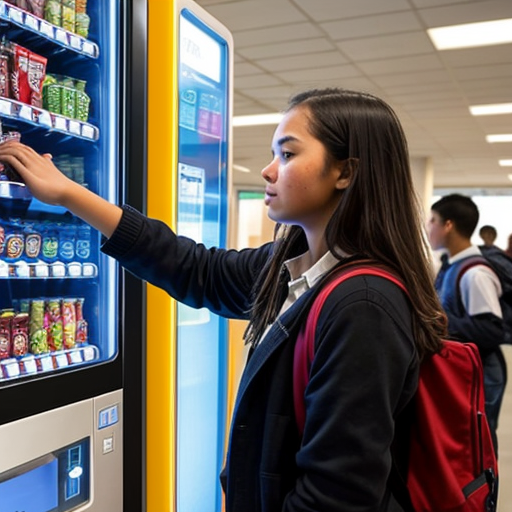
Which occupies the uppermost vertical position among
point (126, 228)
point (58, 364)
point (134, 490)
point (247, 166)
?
point (247, 166)

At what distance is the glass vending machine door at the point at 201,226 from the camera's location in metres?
1.93

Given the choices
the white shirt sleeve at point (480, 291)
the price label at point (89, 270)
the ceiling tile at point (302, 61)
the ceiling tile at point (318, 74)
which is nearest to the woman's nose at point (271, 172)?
the price label at point (89, 270)

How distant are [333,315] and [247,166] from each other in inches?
465

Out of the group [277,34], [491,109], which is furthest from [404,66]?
[491,109]

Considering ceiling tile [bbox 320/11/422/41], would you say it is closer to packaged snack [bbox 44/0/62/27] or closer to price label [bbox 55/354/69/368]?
packaged snack [bbox 44/0/62/27]

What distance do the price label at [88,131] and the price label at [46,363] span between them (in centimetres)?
60

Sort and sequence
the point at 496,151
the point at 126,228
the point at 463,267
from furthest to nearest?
the point at 496,151, the point at 463,267, the point at 126,228

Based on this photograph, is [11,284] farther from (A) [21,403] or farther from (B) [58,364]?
(A) [21,403]

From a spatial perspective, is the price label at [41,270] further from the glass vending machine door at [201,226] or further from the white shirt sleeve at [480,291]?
the white shirt sleeve at [480,291]

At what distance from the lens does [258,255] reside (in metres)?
1.56

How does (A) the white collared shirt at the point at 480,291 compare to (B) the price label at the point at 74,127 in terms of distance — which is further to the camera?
(A) the white collared shirt at the point at 480,291

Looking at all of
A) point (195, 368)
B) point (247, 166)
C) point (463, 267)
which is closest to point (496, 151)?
point (247, 166)

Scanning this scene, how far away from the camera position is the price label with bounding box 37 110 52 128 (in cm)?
138

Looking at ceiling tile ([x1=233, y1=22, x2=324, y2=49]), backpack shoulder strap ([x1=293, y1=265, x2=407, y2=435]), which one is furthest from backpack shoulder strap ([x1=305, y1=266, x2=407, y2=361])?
ceiling tile ([x1=233, y1=22, x2=324, y2=49])
